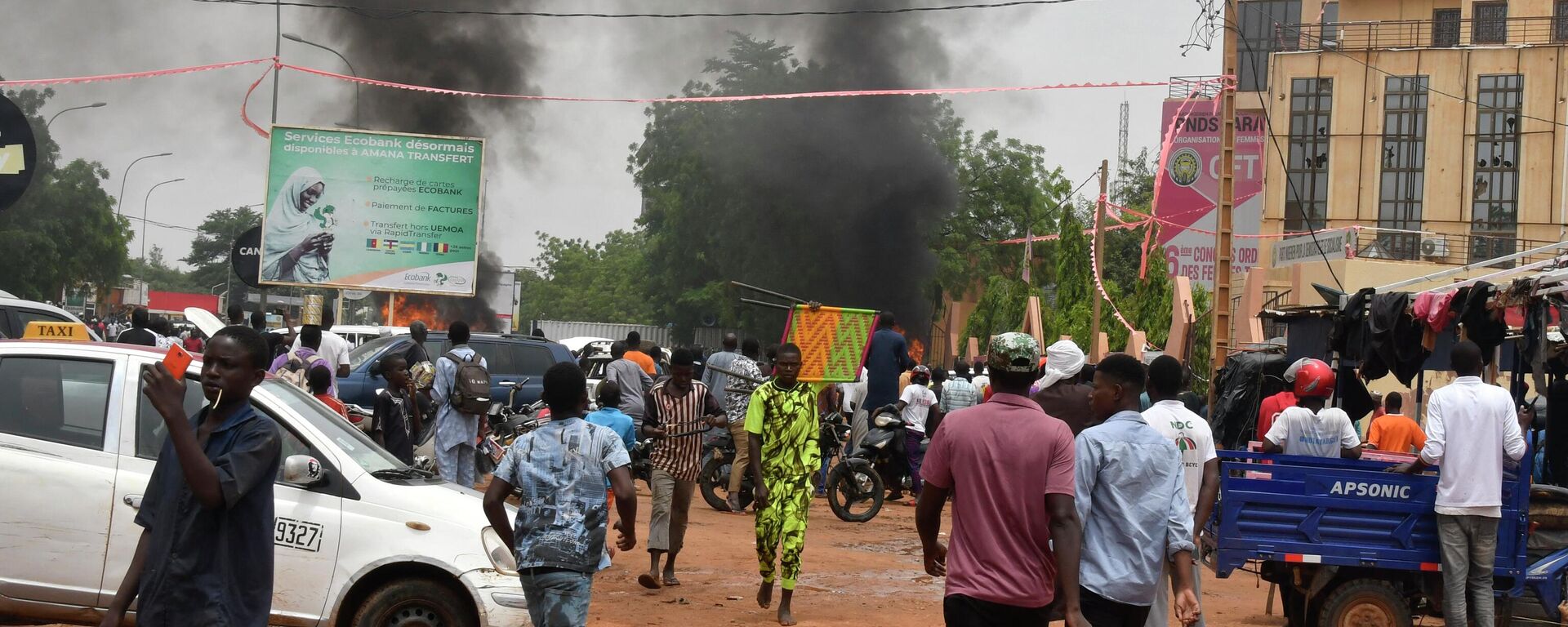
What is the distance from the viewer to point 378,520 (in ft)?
18.4

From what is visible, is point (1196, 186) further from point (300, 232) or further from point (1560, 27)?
point (300, 232)

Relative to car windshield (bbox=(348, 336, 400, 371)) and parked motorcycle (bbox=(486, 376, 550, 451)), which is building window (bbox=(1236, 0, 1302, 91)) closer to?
car windshield (bbox=(348, 336, 400, 371))

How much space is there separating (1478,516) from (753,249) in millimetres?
27787

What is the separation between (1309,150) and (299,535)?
129 ft

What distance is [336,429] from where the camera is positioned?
6.01 metres

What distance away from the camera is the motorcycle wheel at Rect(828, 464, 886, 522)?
43.8 ft

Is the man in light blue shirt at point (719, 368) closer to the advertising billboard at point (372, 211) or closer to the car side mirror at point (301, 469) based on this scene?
the advertising billboard at point (372, 211)

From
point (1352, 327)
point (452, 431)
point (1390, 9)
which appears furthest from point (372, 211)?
point (1390, 9)

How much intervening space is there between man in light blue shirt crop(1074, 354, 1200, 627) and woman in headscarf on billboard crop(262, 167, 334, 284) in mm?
16895

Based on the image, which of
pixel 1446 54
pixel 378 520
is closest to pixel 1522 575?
pixel 378 520

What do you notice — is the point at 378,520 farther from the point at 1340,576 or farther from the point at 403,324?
the point at 403,324

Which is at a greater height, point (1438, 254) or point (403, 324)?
point (1438, 254)

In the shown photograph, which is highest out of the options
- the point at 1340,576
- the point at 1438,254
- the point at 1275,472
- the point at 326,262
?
the point at 1438,254

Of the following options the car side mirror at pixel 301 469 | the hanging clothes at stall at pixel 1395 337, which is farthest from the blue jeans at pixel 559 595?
the hanging clothes at stall at pixel 1395 337
